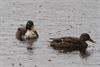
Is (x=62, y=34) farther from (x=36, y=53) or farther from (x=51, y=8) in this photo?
(x=51, y=8)

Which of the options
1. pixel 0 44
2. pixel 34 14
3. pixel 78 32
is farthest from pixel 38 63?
→ pixel 34 14

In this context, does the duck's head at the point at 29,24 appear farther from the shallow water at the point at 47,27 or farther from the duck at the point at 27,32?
the shallow water at the point at 47,27

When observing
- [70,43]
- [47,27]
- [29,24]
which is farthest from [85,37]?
[29,24]

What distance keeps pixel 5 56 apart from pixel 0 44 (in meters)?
2.03

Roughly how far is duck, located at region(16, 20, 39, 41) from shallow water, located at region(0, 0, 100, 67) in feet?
0.93

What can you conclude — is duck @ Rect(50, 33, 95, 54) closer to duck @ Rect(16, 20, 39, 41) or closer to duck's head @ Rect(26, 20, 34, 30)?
duck @ Rect(16, 20, 39, 41)

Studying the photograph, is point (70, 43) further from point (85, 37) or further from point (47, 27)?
point (47, 27)

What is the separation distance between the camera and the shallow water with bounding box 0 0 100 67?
1073 inches

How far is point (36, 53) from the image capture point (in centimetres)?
2842

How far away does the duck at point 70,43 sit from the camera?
30.0 metres

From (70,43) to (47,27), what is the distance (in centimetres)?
275

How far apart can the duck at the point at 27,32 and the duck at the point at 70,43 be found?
184 cm

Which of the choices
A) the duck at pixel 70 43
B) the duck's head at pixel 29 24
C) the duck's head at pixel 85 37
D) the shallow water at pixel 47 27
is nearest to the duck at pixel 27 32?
the duck's head at pixel 29 24

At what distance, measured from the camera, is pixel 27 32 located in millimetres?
32906
